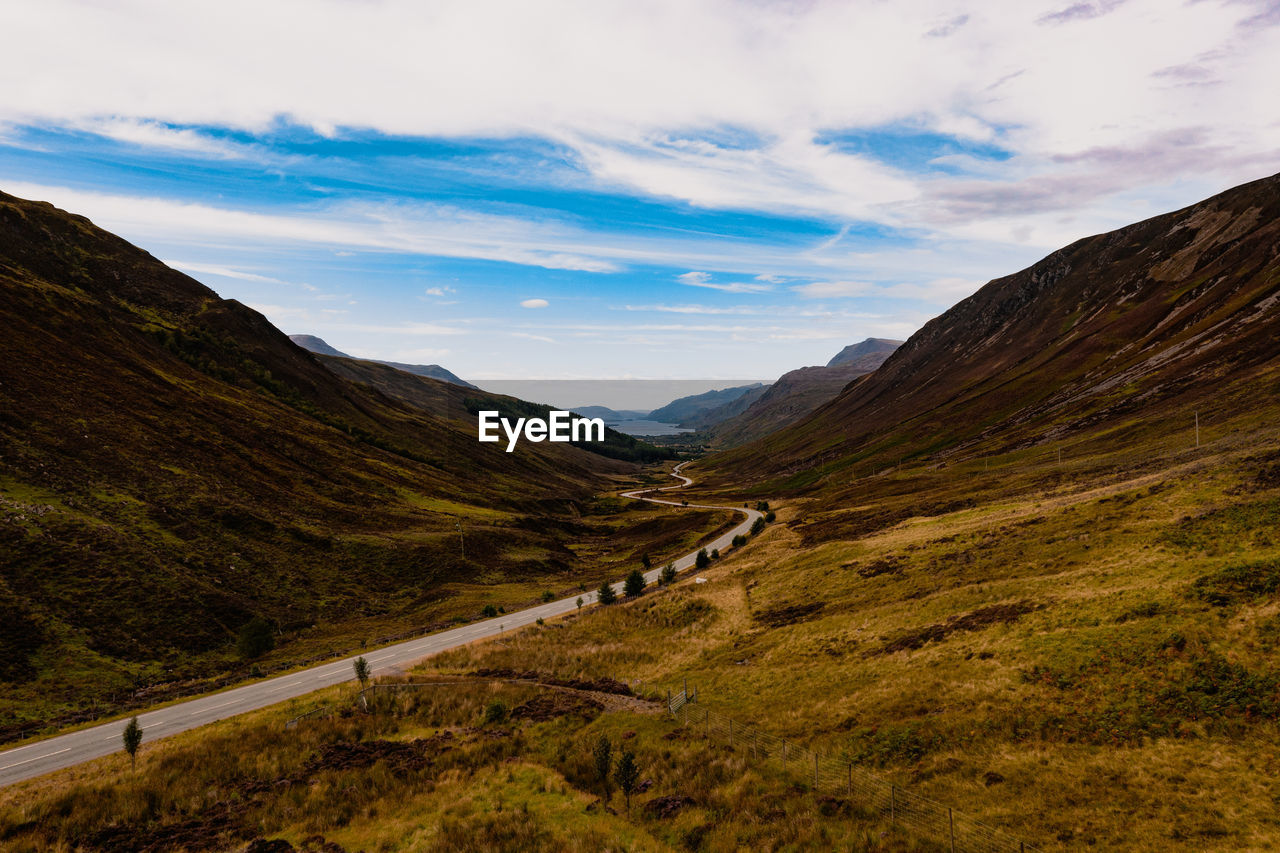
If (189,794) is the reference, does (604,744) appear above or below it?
above

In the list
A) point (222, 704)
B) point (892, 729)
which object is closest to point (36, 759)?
point (222, 704)

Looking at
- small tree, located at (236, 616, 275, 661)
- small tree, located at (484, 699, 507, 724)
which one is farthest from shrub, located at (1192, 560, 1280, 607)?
small tree, located at (236, 616, 275, 661)

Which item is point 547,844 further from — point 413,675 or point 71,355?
point 71,355

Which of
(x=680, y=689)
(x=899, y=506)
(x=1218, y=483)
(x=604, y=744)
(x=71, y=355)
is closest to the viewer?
(x=604, y=744)

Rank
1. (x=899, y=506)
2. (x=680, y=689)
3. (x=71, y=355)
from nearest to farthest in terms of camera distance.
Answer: (x=680, y=689)
(x=899, y=506)
(x=71, y=355)

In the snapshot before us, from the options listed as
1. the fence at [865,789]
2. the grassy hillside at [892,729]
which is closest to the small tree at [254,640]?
the grassy hillside at [892,729]

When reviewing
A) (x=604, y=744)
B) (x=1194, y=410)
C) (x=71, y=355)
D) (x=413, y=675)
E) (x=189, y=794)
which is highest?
(x=71, y=355)

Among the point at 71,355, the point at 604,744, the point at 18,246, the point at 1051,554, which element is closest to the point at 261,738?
the point at 604,744
